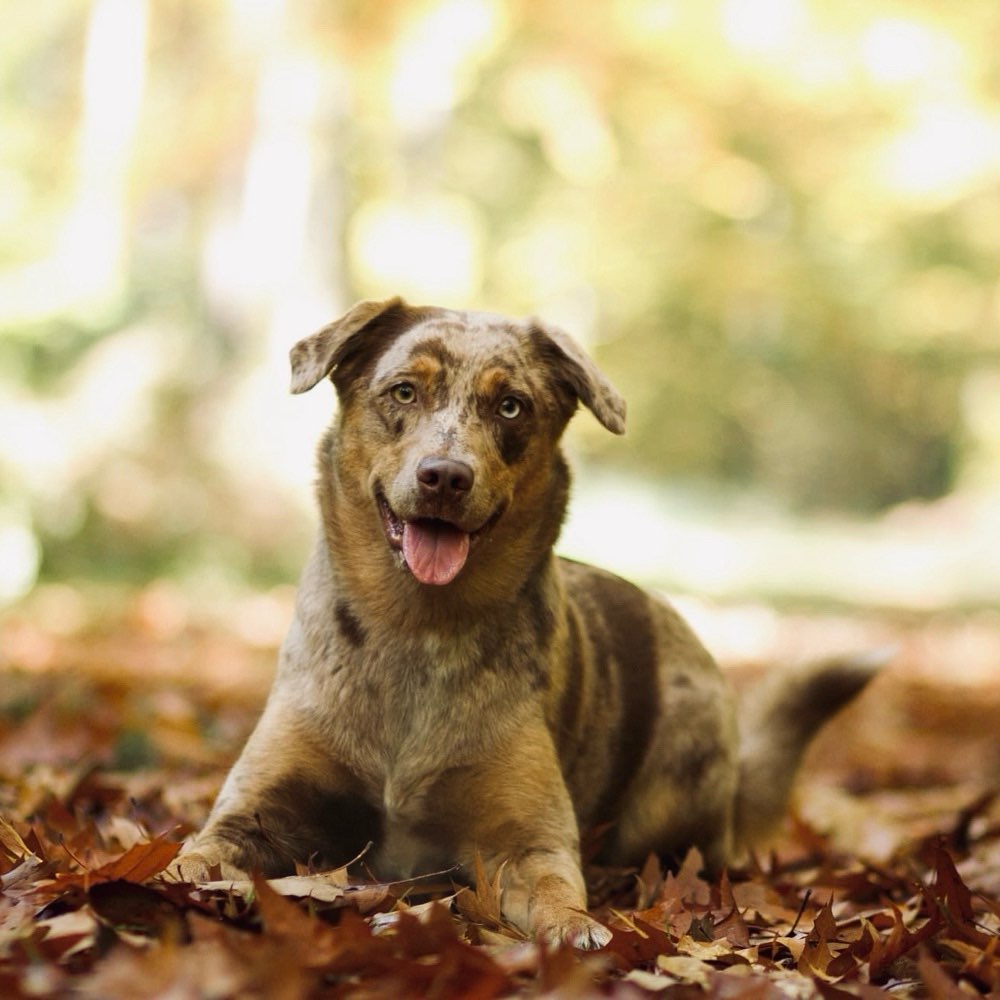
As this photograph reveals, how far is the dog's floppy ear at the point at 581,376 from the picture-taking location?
4223mm

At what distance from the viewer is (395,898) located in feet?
11.3

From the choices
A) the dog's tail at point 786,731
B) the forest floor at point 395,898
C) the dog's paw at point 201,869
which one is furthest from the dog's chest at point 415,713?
the dog's tail at point 786,731

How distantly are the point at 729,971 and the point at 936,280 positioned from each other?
23460 millimetres

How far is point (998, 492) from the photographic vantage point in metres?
31.5

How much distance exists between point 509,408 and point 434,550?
0.51m

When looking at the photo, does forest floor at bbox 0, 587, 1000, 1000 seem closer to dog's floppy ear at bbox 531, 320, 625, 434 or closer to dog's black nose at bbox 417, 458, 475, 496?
dog's black nose at bbox 417, 458, 475, 496

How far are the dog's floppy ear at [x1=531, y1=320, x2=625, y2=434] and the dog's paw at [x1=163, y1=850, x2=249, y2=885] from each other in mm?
1582

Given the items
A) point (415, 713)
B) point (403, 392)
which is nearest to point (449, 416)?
point (403, 392)

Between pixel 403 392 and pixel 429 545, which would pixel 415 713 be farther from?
pixel 403 392

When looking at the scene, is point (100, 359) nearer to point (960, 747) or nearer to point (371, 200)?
point (371, 200)

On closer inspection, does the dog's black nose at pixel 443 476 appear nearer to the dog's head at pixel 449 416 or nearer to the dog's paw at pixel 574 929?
the dog's head at pixel 449 416

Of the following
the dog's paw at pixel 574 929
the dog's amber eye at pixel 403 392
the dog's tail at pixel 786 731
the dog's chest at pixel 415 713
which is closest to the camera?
the dog's paw at pixel 574 929

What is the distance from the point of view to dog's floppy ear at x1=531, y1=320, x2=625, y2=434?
13.9ft

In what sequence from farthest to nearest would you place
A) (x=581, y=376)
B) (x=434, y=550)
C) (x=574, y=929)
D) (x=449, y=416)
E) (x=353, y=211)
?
(x=353, y=211) < (x=581, y=376) < (x=449, y=416) < (x=434, y=550) < (x=574, y=929)
